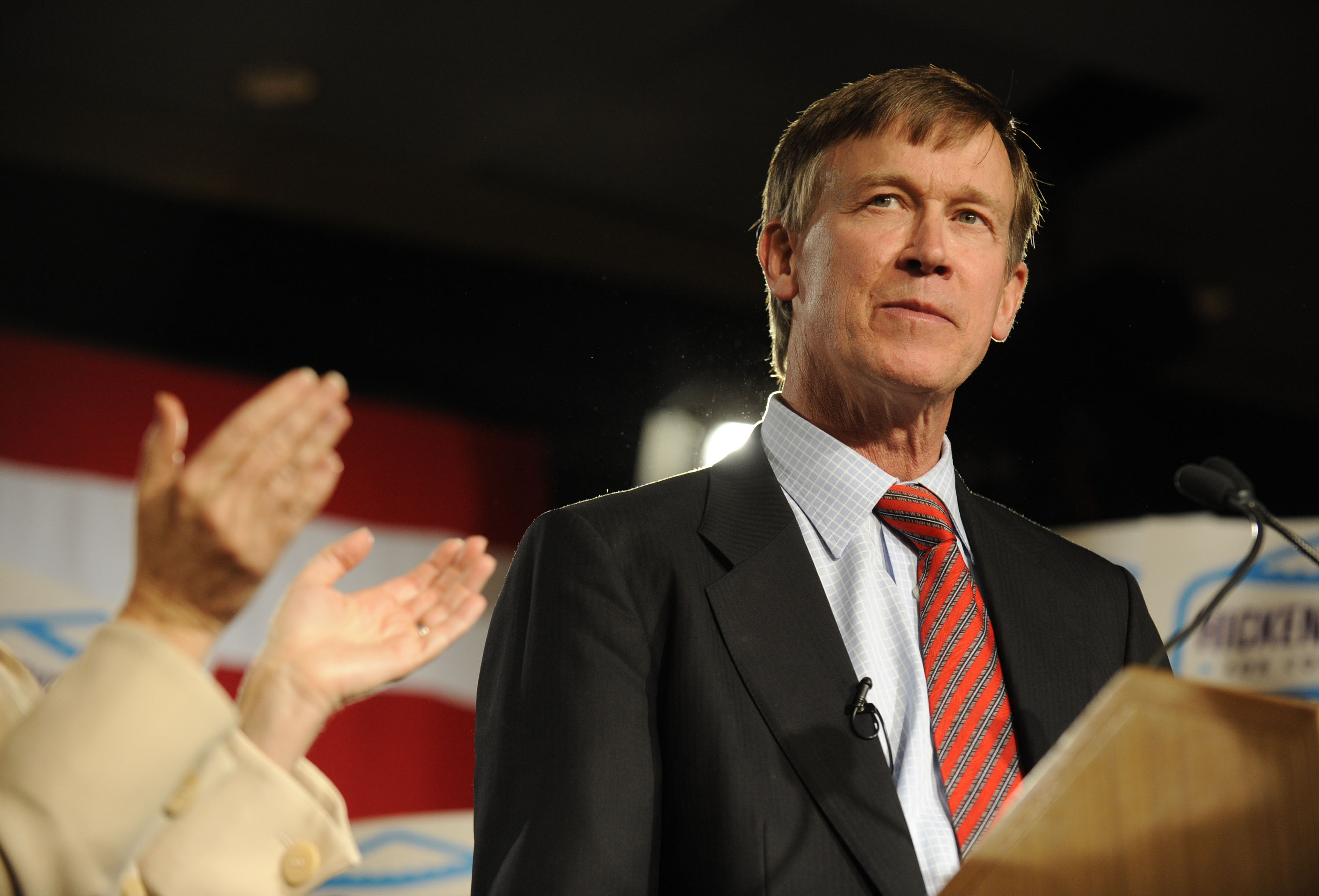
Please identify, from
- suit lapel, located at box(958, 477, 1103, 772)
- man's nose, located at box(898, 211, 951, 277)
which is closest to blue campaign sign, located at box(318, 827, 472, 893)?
suit lapel, located at box(958, 477, 1103, 772)

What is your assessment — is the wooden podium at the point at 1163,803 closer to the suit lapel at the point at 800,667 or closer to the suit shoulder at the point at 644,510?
the suit lapel at the point at 800,667

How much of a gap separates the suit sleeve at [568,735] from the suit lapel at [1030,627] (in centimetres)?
47

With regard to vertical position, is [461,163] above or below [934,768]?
above

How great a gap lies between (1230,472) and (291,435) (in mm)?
962

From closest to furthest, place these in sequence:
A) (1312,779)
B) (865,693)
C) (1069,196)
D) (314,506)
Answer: (1312,779), (314,506), (865,693), (1069,196)

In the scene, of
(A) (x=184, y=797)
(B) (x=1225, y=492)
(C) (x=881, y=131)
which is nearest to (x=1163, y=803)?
(B) (x=1225, y=492)

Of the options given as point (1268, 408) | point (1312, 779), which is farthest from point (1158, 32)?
point (1312, 779)

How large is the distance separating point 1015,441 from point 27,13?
5.61 ft

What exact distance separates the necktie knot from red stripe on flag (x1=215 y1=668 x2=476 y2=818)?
0.75 meters

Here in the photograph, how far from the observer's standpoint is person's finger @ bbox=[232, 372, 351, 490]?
3.60 feet

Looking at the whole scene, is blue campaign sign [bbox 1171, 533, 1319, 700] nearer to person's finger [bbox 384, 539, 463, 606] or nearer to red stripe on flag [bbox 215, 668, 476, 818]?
red stripe on flag [bbox 215, 668, 476, 818]

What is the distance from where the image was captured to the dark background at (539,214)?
6.23 ft

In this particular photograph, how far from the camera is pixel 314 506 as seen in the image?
1110 millimetres

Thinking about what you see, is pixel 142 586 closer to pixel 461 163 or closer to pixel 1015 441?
pixel 461 163
